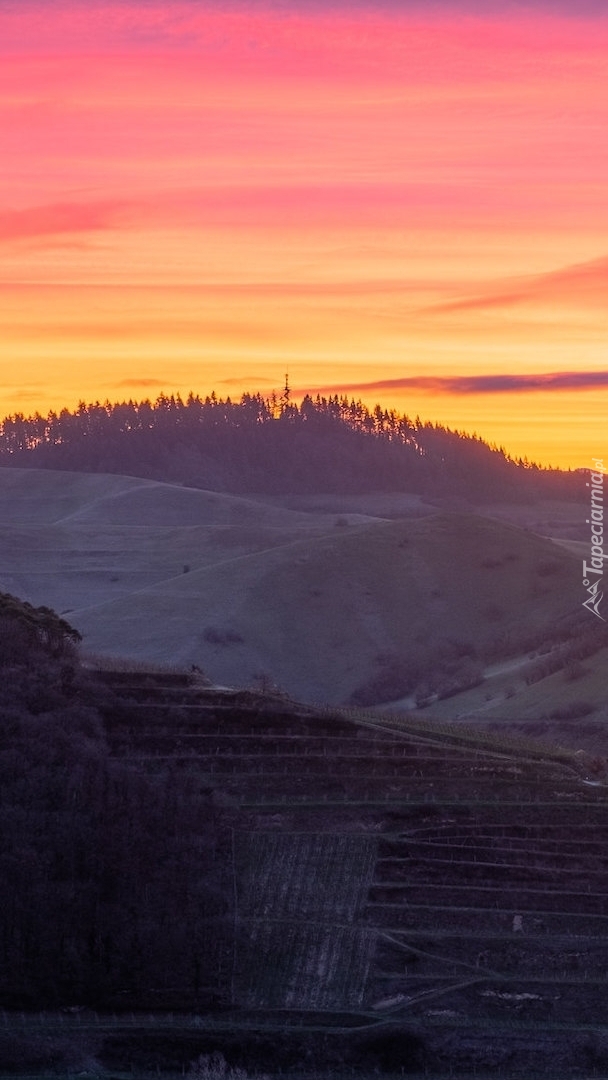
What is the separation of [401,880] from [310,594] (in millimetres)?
81672

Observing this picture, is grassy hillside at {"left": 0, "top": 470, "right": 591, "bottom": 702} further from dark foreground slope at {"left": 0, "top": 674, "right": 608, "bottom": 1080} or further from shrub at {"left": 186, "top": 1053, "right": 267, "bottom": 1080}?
shrub at {"left": 186, "top": 1053, "right": 267, "bottom": 1080}

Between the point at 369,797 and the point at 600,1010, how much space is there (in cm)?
1227

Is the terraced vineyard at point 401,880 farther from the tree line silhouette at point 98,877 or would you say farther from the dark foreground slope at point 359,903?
the tree line silhouette at point 98,877

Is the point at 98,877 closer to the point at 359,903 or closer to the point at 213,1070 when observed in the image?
the point at 359,903

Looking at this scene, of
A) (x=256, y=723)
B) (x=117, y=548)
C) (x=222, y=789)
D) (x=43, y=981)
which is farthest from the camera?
(x=117, y=548)

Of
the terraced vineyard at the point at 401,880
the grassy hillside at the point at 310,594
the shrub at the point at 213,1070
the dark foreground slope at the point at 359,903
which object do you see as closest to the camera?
the shrub at the point at 213,1070

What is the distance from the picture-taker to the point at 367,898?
150 ft

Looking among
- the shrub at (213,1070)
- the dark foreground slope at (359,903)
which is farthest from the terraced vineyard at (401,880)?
the shrub at (213,1070)

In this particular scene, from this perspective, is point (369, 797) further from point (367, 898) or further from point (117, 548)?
point (117, 548)

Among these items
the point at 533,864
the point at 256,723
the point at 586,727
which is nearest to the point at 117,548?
the point at 586,727

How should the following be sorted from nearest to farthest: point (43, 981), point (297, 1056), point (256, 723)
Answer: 1. point (297, 1056)
2. point (43, 981)
3. point (256, 723)

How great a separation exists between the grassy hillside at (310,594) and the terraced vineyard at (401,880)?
173 ft

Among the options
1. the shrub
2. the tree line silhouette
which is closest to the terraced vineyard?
the tree line silhouette

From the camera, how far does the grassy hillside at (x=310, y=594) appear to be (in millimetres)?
116625
